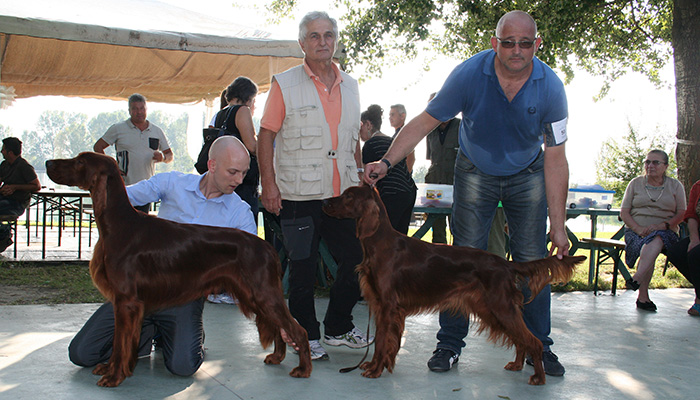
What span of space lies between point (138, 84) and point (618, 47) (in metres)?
7.98

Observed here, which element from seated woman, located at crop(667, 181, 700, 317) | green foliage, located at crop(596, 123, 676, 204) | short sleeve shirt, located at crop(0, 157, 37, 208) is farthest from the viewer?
green foliage, located at crop(596, 123, 676, 204)

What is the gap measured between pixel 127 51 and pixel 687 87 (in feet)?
21.2

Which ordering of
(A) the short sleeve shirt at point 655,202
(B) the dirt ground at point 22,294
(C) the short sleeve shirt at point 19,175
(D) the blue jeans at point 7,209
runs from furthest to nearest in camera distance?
(C) the short sleeve shirt at point 19,175
(D) the blue jeans at point 7,209
(A) the short sleeve shirt at point 655,202
(B) the dirt ground at point 22,294

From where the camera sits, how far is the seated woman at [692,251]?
15.5ft

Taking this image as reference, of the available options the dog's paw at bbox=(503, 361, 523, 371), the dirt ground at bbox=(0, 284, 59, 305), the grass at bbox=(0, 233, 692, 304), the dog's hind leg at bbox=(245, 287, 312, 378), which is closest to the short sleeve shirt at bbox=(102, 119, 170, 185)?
the grass at bbox=(0, 233, 692, 304)

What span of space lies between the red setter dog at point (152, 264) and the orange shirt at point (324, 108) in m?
0.67

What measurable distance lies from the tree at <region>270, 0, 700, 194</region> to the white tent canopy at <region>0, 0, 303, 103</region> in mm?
2114

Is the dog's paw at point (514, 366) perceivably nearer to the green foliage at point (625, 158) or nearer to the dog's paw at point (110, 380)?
the dog's paw at point (110, 380)

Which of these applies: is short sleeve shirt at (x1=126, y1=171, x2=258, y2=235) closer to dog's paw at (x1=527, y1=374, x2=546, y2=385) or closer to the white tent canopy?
dog's paw at (x1=527, y1=374, x2=546, y2=385)

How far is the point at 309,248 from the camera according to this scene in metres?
3.07

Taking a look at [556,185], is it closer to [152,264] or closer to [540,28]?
[152,264]

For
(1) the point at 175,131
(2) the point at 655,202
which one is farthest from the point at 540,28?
(1) the point at 175,131

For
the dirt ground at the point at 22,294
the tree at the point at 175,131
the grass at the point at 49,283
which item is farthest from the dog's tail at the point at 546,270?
the tree at the point at 175,131

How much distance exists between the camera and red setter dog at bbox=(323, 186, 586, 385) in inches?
107
